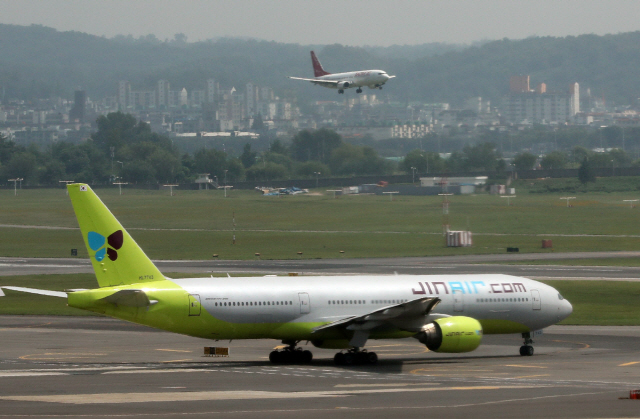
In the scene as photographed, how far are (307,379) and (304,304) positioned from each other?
16.8 ft

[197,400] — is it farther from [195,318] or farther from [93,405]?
[195,318]

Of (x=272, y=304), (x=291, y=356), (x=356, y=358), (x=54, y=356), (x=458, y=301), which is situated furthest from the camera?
(x=54, y=356)

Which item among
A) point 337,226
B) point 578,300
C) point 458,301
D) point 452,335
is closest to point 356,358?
point 452,335

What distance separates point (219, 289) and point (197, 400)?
9.39m

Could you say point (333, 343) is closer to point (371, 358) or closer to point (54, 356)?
point (371, 358)

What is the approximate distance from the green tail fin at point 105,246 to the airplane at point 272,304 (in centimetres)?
4

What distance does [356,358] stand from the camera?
144 ft

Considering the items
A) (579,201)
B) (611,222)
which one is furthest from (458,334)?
(579,201)

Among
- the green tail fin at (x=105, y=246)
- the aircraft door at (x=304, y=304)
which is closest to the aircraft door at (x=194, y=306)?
the green tail fin at (x=105, y=246)

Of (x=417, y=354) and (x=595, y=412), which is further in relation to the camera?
(x=417, y=354)

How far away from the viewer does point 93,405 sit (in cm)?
3278

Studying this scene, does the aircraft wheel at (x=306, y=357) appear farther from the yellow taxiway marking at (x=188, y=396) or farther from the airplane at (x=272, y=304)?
the yellow taxiway marking at (x=188, y=396)

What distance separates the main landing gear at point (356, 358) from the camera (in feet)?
144

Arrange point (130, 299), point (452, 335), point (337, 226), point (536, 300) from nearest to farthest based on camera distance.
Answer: point (130, 299)
point (452, 335)
point (536, 300)
point (337, 226)
